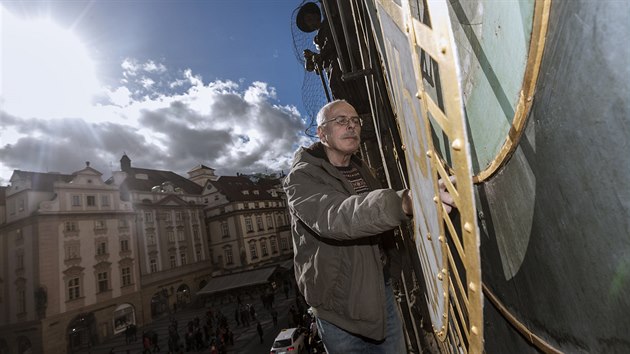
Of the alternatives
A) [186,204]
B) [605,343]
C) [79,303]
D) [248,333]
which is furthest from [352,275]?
[186,204]

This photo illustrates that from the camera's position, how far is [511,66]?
800 mm

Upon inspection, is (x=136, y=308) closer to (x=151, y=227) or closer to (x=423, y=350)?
(x=151, y=227)

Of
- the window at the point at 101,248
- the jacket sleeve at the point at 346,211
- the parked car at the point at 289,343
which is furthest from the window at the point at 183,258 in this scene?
the jacket sleeve at the point at 346,211

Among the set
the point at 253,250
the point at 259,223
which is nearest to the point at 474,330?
the point at 253,250

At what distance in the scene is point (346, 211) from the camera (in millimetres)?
1343

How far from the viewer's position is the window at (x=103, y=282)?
3083 centimetres

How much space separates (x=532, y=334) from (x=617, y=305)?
13.7 inches

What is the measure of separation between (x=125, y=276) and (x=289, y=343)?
83.8ft

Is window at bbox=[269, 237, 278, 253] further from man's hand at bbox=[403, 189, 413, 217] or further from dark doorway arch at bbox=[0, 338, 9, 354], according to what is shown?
man's hand at bbox=[403, 189, 413, 217]

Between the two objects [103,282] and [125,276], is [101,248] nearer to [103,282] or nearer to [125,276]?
[103,282]

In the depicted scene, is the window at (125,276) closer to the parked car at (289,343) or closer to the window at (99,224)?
the window at (99,224)

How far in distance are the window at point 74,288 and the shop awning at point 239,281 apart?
486 inches

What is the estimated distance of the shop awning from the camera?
122 ft

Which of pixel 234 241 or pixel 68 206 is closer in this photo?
pixel 68 206
